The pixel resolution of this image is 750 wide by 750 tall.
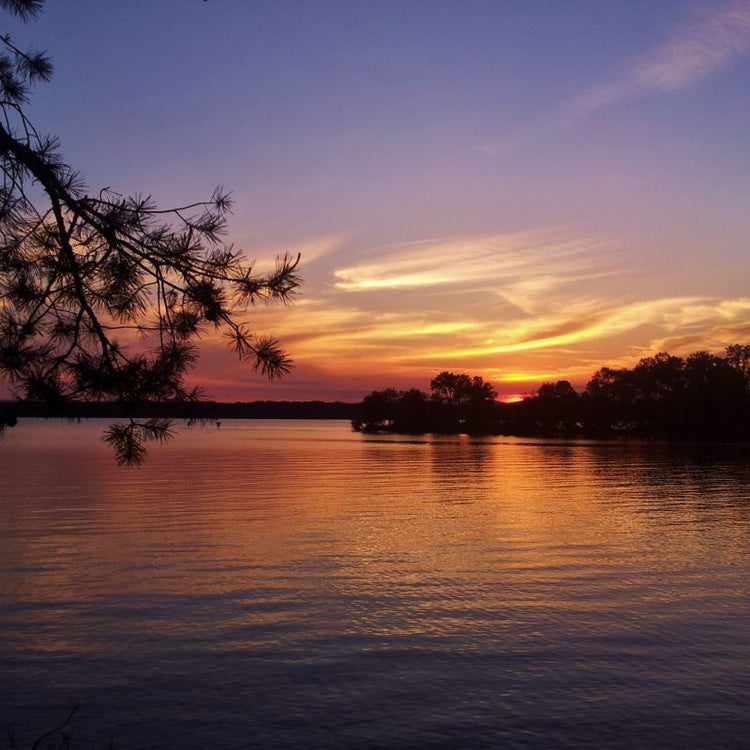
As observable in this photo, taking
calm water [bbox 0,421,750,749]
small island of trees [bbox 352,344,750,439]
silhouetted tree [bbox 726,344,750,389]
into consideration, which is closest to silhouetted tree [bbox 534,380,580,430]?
small island of trees [bbox 352,344,750,439]

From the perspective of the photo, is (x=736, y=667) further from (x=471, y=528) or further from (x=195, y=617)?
(x=471, y=528)

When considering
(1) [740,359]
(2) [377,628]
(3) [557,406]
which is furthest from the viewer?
(3) [557,406]

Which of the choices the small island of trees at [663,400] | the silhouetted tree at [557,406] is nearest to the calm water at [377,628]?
the small island of trees at [663,400]

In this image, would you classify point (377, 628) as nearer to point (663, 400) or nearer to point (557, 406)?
point (663, 400)

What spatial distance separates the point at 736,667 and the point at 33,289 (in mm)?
10208

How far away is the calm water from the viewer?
29.9 feet

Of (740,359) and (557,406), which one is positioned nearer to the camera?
(740,359)

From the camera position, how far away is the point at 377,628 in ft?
43.5

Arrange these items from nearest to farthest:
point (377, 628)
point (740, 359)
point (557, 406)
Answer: point (377, 628)
point (740, 359)
point (557, 406)

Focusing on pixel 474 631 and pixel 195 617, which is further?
pixel 195 617

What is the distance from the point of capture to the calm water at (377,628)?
9125 mm

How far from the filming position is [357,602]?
1511cm

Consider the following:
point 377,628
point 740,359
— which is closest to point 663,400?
point 740,359

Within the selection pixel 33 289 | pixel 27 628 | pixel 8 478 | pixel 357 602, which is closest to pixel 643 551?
pixel 357 602
